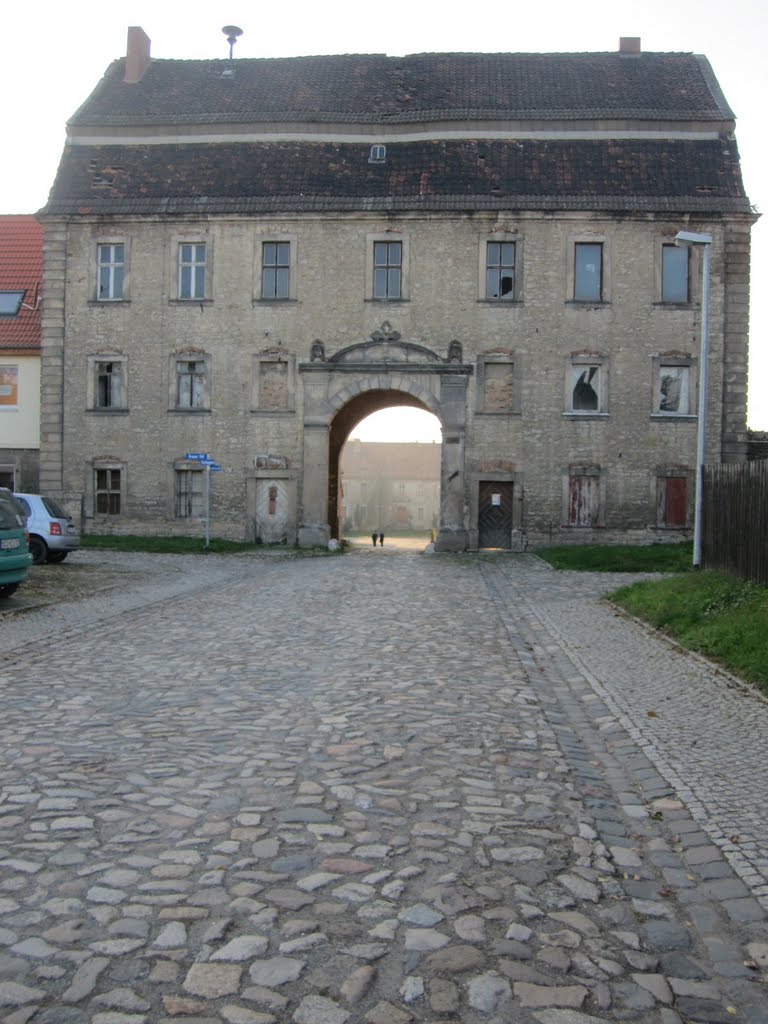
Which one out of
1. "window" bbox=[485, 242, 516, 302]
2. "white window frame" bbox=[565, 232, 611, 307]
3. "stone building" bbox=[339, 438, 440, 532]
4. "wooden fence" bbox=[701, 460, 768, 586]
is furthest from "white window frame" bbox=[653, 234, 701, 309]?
"stone building" bbox=[339, 438, 440, 532]

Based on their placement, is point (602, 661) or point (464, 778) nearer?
point (464, 778)

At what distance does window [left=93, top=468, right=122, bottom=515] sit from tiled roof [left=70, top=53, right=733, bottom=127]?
455 inches

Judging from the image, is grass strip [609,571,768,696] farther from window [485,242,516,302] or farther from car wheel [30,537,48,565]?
window [485,242,516,302]

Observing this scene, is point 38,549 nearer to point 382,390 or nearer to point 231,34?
point 382,390

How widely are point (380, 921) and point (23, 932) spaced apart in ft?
4.36

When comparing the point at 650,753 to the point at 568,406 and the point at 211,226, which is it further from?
the point at 211,226

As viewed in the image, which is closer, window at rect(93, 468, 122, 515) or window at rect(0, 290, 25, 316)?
window at rect(93, 468, 122, 515)

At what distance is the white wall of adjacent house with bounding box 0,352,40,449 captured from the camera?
38.0 meters

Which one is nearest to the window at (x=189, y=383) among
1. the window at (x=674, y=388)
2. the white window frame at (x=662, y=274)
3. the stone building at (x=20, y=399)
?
the stone building at (x=20, y=399)

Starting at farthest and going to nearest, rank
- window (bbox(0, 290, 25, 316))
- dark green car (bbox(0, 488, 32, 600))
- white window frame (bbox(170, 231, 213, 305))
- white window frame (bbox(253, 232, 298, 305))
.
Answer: window (bbox(0, 290, 25, 316)), white window frame (bbox(170, 231, 213, 305)), white window frame (bbox(253, 232, 298, 305)), dark green car (bbox(0, 488, 32, 600))

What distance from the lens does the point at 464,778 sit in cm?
631

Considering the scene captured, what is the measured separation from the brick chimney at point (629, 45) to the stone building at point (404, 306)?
2977mm

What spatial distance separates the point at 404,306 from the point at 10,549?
20.5m

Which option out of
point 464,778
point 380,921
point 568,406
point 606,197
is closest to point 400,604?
point 464,778
